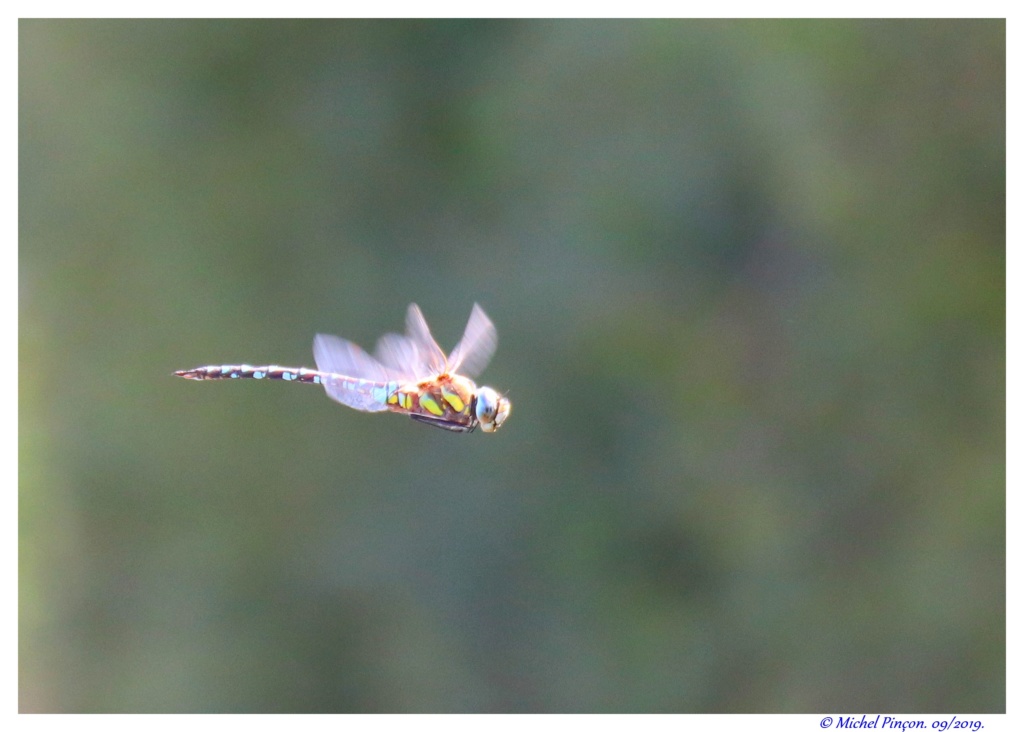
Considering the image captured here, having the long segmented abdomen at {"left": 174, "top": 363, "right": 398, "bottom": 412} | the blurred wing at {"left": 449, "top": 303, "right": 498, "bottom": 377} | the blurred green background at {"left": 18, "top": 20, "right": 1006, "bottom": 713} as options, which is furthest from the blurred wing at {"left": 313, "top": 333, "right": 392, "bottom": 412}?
the blurred green background at {"left": 18, "top": 20, "right": 1006, "bottom": 713}

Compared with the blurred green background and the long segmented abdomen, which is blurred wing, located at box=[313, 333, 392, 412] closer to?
the long segmented abdomen

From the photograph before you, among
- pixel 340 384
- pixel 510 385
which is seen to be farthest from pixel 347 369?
pixel 510 385

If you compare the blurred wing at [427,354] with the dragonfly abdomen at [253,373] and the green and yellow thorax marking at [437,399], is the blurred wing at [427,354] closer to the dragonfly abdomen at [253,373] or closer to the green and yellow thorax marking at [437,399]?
the green and yellow thorax marking at [437,399]

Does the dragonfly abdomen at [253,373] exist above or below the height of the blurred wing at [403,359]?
below

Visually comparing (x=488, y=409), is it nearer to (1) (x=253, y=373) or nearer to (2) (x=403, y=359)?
(2) (x=403, y=359)

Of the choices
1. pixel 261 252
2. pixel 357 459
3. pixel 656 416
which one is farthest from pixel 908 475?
pixel 261 252

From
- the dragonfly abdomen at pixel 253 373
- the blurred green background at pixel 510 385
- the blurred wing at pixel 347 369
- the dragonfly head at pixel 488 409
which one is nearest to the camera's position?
the blurred wing at pixel 347 369

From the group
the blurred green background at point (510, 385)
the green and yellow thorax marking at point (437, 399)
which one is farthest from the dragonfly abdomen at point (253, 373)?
the blurred green background at point (510, 385)
